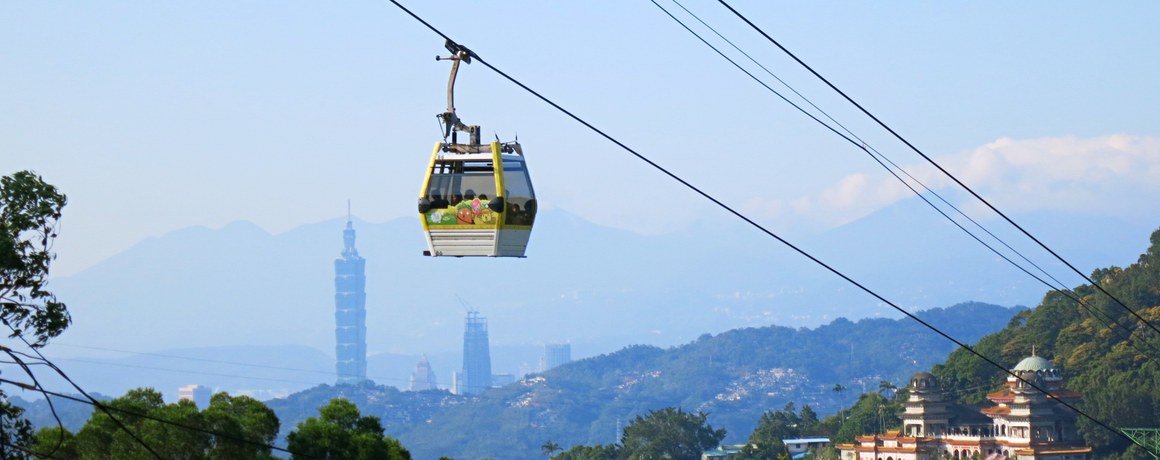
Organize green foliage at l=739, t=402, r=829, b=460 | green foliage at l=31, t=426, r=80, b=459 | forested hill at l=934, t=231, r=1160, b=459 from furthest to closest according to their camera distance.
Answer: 1. green foliage at l=739, t=402, r=829, b=460
2. forested hill at l=934, t=231, r=1160, b=459
3. green foliage at l=31, t=426, r=80, b=459

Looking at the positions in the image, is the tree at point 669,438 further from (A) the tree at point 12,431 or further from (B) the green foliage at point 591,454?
(A) the tree at point 12,431

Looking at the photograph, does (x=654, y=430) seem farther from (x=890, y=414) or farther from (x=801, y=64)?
(x=801, y=64)

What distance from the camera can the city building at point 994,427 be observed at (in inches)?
4811

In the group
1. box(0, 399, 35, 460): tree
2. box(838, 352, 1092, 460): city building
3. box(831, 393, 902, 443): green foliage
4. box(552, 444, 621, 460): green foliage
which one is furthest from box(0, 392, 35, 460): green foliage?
box(552, 444, 621, 460): green foliage

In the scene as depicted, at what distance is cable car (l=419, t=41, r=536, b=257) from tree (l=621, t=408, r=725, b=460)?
160m

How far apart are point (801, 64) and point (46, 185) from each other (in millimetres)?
10714

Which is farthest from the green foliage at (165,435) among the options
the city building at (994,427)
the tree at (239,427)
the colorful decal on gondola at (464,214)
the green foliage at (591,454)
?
the green foliage at (591,454)

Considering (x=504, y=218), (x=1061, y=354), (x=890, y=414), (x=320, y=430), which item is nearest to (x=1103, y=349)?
(x=1061, y=354)

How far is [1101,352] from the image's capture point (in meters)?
149

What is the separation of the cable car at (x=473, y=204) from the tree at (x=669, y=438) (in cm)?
15994

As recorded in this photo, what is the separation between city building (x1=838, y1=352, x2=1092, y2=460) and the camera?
4811 inches

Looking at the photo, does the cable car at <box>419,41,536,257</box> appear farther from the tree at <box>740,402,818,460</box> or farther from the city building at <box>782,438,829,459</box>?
the city building at <box>782,438,829,459</box>

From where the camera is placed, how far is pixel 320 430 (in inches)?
2112

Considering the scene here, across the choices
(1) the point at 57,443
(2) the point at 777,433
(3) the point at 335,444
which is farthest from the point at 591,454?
(1) the point at 57,443
